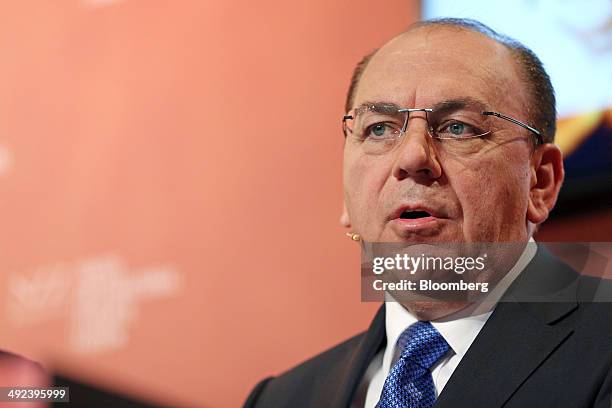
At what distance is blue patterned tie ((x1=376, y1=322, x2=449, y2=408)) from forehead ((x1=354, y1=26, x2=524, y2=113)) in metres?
0.40

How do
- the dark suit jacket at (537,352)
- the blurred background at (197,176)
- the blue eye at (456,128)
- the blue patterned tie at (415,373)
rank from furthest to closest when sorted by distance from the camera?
the blurred background at (197,176) < the blue eye at (456,128) < the blue patterned tie at (415,373) < the dark suit jacket at (537,352)

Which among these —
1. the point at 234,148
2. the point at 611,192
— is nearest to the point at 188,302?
the point at 234,148

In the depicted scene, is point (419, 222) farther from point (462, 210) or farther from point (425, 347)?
point (425, 347)

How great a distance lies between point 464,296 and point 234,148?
954 mm

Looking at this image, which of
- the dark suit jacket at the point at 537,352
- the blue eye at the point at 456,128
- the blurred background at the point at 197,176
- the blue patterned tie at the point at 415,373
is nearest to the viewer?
the dark suit jacket at the point at 537,352

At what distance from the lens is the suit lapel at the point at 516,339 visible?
1234mm

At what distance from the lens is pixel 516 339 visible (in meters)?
1.30

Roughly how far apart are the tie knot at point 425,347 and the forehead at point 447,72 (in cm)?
39

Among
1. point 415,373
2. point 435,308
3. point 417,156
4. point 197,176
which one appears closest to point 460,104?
point 417,156

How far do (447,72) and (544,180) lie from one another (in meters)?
0.28

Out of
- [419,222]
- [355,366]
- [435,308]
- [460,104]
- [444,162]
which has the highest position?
[460,104]

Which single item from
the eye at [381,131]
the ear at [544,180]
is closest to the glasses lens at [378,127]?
the eye at [381,131]

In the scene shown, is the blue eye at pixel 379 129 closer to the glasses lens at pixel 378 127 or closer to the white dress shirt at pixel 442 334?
the glasses lens at pixel 378 127

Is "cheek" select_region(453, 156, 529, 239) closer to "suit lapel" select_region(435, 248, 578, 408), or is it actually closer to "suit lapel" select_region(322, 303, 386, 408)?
"suit lapel" select_region(435, 248, 578, 408)
